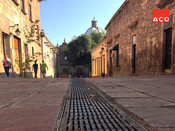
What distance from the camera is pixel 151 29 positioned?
20.7 feet

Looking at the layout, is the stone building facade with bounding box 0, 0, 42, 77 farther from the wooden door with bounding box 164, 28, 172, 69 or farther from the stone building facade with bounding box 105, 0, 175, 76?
the wooden door with bounding box 164, 28, 172, 69

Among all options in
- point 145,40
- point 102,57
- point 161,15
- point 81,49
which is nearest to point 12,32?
point 145,40

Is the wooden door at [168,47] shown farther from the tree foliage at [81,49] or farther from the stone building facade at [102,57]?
the tree foliage at [81,49]

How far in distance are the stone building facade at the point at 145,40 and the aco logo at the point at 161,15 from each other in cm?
16

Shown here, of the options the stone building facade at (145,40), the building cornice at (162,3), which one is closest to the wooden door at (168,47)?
the stone building facade at (145,40)

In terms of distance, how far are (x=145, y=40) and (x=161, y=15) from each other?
150 cm

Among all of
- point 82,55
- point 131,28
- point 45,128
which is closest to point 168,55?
point 131,28

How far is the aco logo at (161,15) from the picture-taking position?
539cm

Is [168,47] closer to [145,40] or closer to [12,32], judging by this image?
[145,40]

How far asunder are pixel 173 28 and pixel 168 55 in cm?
117

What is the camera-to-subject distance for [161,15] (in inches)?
222

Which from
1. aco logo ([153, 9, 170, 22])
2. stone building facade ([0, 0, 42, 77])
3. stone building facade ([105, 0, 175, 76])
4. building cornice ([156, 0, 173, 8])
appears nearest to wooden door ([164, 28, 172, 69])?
stone building facade ([105, 0, 175, 76])

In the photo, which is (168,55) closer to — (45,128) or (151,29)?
(151,29)

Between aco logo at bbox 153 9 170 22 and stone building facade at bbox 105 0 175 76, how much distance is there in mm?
158
